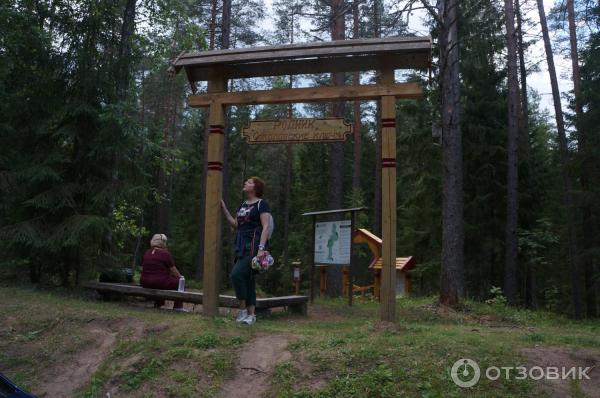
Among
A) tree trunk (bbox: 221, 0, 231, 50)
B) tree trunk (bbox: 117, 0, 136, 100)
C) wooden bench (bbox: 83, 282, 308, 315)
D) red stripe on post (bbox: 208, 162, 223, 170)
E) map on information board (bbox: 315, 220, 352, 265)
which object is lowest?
wooden bench (bbox: 83, 282, 308, 315)

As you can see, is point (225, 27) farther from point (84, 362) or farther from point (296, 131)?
point (84, 362)

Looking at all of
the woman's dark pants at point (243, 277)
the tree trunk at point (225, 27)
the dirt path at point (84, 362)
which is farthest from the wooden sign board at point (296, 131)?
the tree trunk at point (225, 27)

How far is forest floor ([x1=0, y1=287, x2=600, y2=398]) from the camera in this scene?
16.2 ft

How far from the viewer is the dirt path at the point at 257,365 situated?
5.13 m

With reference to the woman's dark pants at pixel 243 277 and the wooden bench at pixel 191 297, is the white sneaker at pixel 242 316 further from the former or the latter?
the wooden bench at pixel 191 297

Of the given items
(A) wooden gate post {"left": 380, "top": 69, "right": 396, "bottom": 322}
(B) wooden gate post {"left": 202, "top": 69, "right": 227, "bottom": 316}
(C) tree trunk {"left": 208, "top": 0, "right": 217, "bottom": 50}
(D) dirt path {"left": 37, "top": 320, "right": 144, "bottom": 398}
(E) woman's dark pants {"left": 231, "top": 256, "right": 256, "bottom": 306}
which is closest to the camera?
(D) dirt path {"left": 37, "top": 320, "right": 144, "bottom": 398}

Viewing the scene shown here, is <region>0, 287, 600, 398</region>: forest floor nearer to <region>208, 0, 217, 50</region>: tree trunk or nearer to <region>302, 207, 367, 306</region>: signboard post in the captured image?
<region>302, 207, 367, 306</region>: signboard post

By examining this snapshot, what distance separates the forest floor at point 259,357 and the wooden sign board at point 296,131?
8.37 feet

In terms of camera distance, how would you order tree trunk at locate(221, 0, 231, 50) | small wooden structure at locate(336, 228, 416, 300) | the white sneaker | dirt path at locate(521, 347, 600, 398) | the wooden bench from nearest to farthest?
dirt path at locate(521, 347, 600, 398) < the white sneaker < the wooden bench < small wooden structure at locate(336, 228, 416, 300) < tree trunk at locate(221, 0, 231, 50)

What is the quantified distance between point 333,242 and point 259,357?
18.8 ft

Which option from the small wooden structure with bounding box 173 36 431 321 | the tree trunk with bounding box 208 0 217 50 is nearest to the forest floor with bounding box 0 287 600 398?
the small wooden structure with bounding box 173 36 431 321

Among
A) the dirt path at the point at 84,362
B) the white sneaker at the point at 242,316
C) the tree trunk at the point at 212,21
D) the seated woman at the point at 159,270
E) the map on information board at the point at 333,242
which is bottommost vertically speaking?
the dirt path at the point at 84,362

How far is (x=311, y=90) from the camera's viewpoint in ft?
24.2

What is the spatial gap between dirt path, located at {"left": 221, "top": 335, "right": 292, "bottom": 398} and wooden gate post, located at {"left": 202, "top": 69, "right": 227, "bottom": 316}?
1650mm
